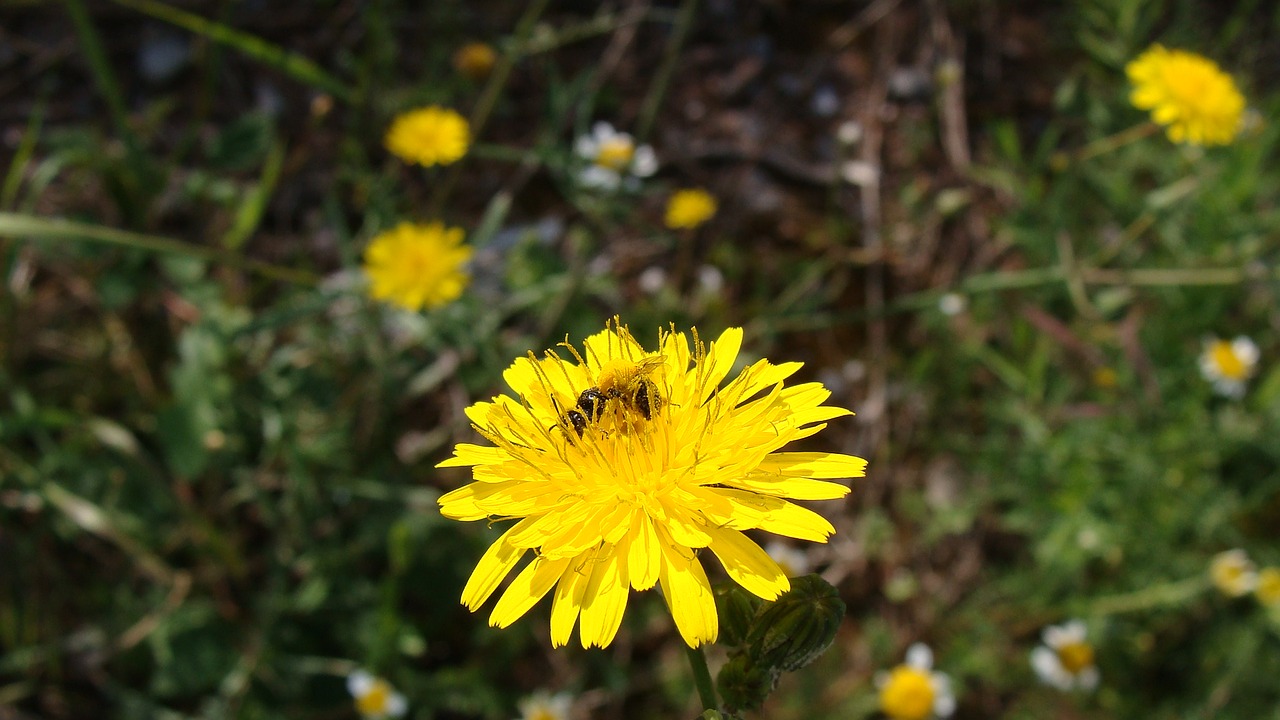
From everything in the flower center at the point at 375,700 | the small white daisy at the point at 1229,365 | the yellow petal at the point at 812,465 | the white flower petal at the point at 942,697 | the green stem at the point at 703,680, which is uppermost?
the small white daisy at the point at 1229,365

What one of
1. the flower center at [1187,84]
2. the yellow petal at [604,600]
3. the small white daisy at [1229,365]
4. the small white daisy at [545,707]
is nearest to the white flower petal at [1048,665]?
the small white daisy at [1229,365]

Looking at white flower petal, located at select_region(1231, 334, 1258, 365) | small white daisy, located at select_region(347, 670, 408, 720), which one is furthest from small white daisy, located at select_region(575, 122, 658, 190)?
white flower petal, located at select_region(1231, 334, 1258, 365)

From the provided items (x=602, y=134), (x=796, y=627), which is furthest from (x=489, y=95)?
(x=796, y=627)

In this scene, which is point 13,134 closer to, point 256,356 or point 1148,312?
point 256,356

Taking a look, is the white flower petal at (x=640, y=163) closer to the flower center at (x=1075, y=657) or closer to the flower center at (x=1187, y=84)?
the flower center at (x=1187, y=84)

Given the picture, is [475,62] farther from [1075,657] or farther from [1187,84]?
[1075,657]

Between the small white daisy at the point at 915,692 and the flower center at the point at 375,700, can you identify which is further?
the small white daisy at the point at 915,692

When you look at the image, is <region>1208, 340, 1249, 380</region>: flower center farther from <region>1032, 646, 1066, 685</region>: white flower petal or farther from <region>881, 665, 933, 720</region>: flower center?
<region>881, 665, 933, 720</region>: flower center
